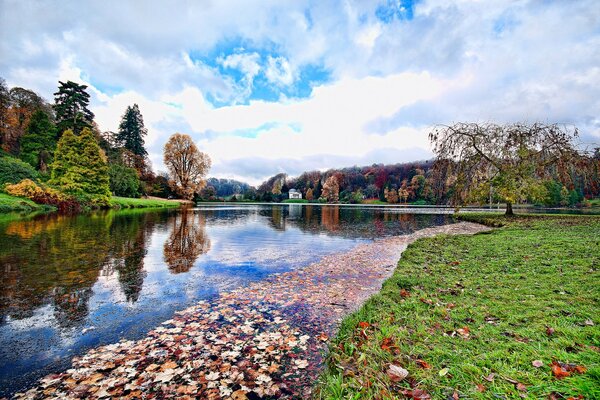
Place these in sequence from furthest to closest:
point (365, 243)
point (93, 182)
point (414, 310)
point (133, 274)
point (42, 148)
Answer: point (42, 148)
point (93, 182)
point (365, 243)
point (133, 274)
point (414, 310)

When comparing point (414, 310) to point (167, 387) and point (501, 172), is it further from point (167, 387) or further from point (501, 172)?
point (501, 172)

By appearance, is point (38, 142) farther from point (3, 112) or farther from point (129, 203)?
point (129, 203)

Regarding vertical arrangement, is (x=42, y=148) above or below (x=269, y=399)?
above

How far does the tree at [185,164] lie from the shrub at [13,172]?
26792 mm

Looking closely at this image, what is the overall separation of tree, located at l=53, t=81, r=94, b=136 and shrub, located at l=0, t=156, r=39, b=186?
20.3 metres

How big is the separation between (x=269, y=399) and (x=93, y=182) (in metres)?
37.6

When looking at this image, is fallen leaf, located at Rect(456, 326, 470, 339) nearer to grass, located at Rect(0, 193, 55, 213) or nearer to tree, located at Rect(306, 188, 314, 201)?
grass, located at Rect(0, 193, 55, 213)

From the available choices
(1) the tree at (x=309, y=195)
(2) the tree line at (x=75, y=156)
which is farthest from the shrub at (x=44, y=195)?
Result: (1) the tree at (x=309, y=195)

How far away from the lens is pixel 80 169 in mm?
29797

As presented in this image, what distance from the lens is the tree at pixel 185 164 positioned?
5394 centimetres

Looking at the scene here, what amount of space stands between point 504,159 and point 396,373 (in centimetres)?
2110

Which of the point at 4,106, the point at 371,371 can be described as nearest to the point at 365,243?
the point at 371,371

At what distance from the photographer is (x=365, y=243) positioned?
42.8 ft

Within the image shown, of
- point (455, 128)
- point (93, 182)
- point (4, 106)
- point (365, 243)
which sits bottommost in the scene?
point (365, 243)
